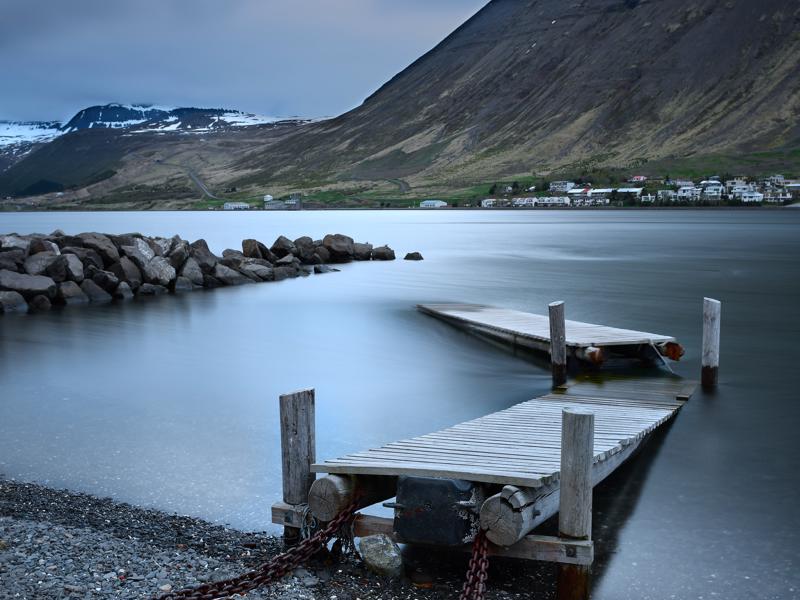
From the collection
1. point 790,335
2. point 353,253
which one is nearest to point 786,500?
point 790,335

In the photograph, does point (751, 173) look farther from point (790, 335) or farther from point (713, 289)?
point (790, 335)

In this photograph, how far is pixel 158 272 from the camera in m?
37.8

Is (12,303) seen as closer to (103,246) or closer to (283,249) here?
(103,246)

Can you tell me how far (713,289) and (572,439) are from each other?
1342 inches

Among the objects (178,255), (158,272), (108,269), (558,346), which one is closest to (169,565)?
(558,346)

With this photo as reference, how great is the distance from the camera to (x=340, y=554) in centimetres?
880

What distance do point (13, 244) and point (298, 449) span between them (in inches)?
1176

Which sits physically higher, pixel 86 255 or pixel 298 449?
pixel 86 255

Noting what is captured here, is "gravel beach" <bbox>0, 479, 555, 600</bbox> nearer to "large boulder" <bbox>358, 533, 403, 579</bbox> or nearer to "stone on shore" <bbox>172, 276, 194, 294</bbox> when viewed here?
"large boulder" <bbox>358, 533, 403, 579</bbox>

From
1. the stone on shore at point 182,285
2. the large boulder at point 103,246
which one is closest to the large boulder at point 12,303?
the large boulder at point 103,246

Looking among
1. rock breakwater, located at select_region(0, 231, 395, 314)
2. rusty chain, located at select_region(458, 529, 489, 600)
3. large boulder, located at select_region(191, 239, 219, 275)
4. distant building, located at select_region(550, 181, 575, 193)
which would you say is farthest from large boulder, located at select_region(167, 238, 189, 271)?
distant building, located at select_region(550, 181, 575, 193)

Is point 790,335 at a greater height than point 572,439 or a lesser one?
lesser

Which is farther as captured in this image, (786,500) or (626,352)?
(626,352)

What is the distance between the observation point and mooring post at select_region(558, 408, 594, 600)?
25.0 ft
